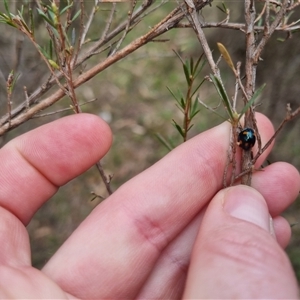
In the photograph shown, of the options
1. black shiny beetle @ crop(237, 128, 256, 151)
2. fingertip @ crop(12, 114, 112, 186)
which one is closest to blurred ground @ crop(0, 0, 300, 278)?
fingertip @ crop(12, 114, 112, 186)

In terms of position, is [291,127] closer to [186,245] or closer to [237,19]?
[237,19]

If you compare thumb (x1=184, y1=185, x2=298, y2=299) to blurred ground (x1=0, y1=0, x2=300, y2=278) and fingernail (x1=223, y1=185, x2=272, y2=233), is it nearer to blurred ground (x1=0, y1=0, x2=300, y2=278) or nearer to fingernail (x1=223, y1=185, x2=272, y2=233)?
fingernail (x1=223, y1=185, x2=272, y2=233)

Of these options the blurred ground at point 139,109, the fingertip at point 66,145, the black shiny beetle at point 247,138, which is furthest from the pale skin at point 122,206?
the blurred ground at point 139,109

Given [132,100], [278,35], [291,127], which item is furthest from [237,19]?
[132,100]

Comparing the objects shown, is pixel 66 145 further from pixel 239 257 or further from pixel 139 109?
pixel 139 109

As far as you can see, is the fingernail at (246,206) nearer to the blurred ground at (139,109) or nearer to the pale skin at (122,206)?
the pale skin at (122,206)

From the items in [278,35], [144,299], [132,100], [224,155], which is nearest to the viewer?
[224,155]
